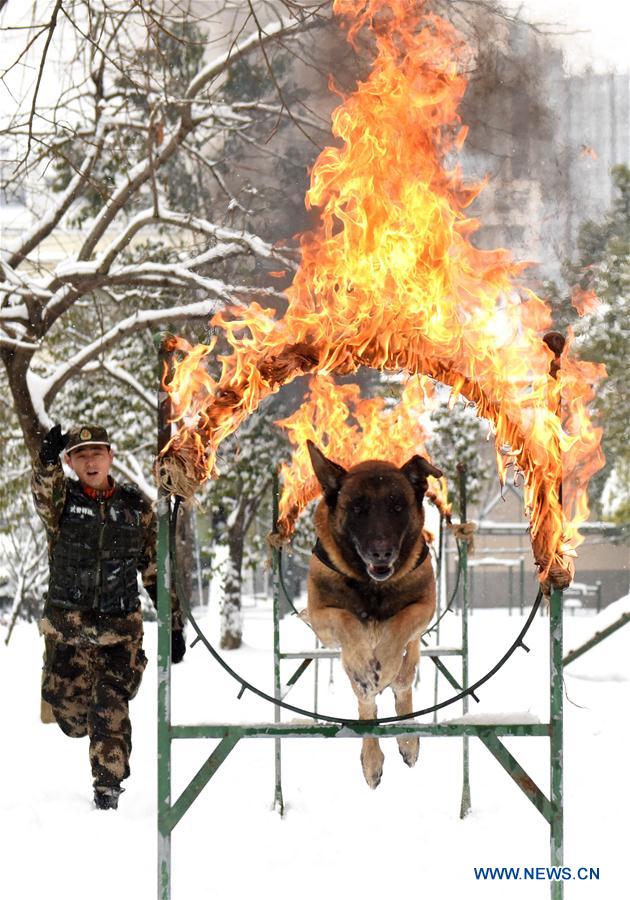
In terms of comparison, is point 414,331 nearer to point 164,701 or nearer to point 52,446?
point 164,701

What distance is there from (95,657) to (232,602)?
43.3 ft

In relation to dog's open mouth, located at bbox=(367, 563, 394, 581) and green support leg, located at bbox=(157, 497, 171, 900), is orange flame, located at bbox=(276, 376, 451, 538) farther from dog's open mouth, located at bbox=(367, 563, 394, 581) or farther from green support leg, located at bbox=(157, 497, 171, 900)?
green support leg, located at bbox=(157, 497, 171, 900)

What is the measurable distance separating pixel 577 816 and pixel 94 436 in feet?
14.3

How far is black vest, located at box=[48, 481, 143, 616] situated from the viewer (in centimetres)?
747

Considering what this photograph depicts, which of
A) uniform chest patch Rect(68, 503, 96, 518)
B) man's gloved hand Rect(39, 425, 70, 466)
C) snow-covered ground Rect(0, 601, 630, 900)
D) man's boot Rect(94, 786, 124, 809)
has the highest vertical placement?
man's gloved hand Rect(39, 425, 70, 466)

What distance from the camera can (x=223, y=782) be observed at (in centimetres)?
902

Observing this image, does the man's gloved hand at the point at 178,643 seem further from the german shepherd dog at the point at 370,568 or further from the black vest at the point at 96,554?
the german shepherd dog at the point at 370,568

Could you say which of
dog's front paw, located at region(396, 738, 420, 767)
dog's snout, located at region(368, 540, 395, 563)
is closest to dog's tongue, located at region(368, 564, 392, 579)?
dog's snout, located at region(368, 540, 395, 563)

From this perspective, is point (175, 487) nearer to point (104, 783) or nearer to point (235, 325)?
point (235, 325)

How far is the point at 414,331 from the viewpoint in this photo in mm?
5191

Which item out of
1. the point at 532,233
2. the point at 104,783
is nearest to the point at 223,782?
the point at 104,783

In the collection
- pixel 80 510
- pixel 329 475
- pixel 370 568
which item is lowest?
pixel 370 568

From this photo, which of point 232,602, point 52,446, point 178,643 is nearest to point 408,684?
point 178,643

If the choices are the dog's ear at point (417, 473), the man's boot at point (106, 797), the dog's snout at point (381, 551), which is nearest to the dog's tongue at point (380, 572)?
the dog's snout at point (381, 551)
